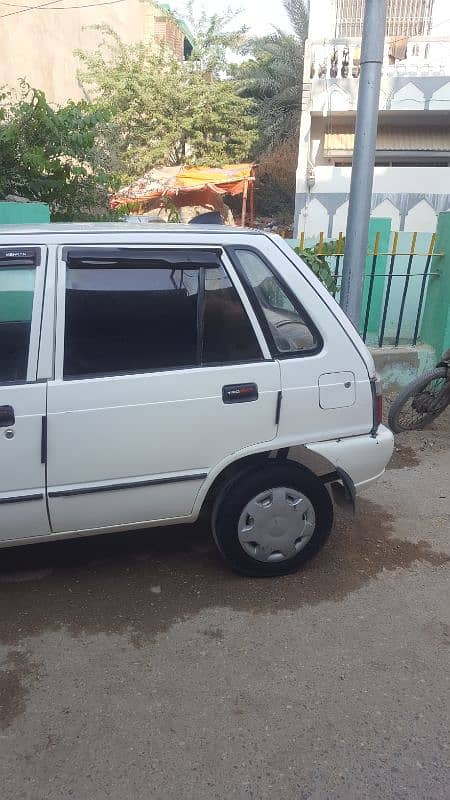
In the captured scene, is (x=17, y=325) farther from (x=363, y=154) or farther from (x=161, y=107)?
(x=161, y=107)

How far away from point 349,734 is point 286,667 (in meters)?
0.39

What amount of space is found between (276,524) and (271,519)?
42 mm

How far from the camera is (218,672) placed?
7.91ft

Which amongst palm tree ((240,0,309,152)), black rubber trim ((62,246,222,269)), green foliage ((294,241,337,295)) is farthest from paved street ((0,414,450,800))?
palm tree ((240,0,309,152))

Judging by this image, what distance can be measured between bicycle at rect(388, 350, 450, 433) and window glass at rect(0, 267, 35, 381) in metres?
3.24

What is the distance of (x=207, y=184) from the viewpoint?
1680 cm

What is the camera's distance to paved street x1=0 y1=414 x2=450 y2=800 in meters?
1.97

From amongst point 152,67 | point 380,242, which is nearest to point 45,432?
point 380,242

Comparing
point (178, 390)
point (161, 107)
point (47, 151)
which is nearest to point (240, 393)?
point (178, 390)

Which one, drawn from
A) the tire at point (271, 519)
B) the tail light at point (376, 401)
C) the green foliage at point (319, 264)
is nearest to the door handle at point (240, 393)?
the tire at point (271, 519)

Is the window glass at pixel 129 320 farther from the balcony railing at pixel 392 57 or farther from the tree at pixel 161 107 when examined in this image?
the tree at pixel 161 107

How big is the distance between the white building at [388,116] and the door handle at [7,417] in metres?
11.9

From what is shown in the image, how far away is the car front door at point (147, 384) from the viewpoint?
2.53 m

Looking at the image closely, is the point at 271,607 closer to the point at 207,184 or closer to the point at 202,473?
the point at 202,473
